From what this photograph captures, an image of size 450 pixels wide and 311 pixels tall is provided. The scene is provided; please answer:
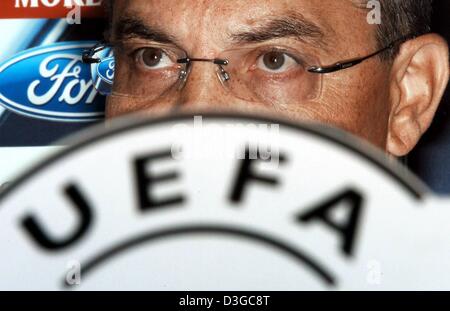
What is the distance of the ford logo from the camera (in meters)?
1.09

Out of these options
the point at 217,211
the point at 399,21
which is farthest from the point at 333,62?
the point at 217,211

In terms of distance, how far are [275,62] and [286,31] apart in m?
0.03

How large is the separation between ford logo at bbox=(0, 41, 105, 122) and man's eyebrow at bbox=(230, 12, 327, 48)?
17.7 inches

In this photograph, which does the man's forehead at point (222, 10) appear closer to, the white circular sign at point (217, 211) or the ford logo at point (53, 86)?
the ford logo at point (53, 86)

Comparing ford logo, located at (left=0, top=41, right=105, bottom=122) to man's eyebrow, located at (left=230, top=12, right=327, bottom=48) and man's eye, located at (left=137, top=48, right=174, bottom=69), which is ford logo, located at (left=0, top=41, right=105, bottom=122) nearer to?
man's eye, located at (left=137, top=48, right=174, bottom=69)

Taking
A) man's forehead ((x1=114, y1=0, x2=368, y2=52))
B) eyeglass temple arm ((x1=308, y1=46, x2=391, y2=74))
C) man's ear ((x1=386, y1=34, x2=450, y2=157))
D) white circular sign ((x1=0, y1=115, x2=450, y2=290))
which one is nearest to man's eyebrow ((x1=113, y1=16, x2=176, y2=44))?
man's forehead ((x1=114, y1=0, x2=368, y2=52))

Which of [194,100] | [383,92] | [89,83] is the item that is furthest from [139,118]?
[89,83]

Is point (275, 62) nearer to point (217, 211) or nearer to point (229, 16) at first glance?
point (229, 16)

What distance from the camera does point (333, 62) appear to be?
0.76 meters

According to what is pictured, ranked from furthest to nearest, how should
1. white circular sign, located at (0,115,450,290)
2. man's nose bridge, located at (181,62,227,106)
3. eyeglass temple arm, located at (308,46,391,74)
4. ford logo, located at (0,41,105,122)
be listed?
ford logo, located at (0,41,105,122)
eyeglass temple arm, located at (308,46,391,74)
man's nose bridge, located at (181,62,227,106)
white circular sign, located at (0,115,450,290)

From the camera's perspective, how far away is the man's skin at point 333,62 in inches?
27.2

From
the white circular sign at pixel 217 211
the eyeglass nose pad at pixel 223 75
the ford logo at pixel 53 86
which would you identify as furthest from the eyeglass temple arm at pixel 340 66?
the white circular sign at pixel 217 211

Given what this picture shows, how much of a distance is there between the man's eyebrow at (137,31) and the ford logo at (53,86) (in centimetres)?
32
